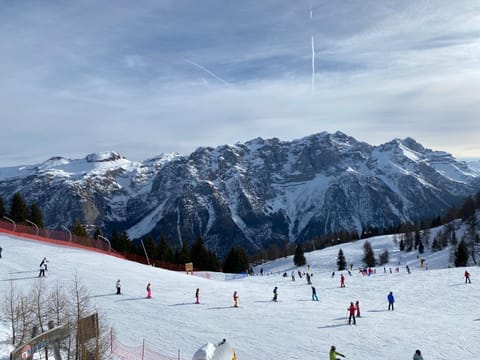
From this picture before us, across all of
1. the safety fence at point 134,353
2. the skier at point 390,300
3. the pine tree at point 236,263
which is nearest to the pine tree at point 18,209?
the pine tree at point 236,263

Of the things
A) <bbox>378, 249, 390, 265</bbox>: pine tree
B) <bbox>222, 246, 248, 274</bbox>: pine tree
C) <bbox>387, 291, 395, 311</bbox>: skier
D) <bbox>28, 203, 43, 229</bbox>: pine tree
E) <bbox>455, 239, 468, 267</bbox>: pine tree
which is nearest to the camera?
<bbox>387, 291, 395, 311</bbox>: skier

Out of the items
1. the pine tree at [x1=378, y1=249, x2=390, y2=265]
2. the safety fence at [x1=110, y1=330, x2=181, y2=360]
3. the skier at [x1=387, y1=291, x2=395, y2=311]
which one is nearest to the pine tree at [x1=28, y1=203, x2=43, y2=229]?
the safety fence at [x1=110, y1=330, x2=181, y2=360]

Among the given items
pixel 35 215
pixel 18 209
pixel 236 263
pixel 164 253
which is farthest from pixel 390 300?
pixel 35 215

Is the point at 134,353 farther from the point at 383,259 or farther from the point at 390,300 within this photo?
the point at 383,259

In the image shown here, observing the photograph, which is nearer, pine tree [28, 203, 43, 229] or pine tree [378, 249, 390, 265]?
pine tree [28, 203, 43, 229]

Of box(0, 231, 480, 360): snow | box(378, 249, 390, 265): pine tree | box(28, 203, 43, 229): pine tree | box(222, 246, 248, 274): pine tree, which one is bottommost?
box(378, 249, 390, 265): pine tree

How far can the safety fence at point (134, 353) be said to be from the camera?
23.9 m

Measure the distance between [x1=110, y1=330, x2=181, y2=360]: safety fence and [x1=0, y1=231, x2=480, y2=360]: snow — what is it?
0.64 meters

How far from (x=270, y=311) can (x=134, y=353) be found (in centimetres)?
1450

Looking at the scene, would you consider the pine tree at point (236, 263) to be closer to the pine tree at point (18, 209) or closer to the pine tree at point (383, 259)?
the pine tree at point (18, 209)

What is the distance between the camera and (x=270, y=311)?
3678cm

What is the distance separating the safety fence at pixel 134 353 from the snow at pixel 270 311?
644 mm

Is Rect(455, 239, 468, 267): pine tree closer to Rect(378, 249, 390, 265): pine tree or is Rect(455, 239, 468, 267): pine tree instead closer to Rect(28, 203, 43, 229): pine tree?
Rect(378, 249, 390, 265): pine tree

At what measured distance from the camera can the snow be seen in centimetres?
2692
